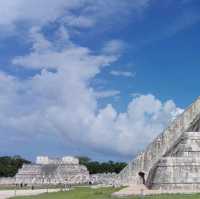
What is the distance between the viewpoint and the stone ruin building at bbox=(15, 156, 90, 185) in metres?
74.0

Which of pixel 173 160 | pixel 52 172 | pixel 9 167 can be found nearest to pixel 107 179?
pixel 173 160

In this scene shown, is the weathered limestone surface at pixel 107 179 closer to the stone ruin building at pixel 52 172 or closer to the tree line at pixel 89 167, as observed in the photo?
the stone ruin building at pixel 52 172

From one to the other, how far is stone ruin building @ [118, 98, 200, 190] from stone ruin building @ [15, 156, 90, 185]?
1493 inches

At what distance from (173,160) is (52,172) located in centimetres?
5581

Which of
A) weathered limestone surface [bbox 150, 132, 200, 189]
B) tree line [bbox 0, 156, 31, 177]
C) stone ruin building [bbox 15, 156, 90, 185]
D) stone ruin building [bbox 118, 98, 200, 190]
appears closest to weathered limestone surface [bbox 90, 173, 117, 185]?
stone ruin building [bbox 118, 98, 200, 190]

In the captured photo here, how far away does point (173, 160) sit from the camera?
86.4 ft

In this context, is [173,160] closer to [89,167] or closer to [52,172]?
[52,172]

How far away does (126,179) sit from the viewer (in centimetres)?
3434

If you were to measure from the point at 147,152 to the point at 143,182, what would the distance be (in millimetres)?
2091

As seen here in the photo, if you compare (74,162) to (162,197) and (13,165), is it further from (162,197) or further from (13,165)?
(162,197)

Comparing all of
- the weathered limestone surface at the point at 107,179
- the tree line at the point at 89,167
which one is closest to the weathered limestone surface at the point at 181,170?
the weathered limestone surface at the point at 107,179

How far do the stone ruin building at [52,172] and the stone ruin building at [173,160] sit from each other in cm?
3791

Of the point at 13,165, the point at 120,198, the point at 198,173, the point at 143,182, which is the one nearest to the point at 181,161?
the point at 198,173

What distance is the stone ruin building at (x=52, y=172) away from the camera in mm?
74000
